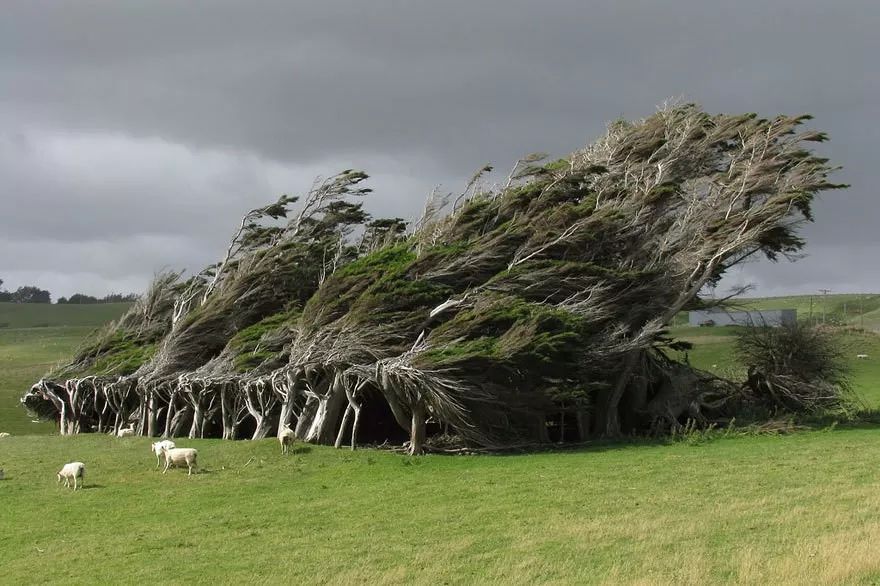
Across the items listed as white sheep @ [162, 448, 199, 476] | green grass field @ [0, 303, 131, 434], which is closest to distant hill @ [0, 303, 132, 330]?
green grass field @ [0, 303, 131, 434]

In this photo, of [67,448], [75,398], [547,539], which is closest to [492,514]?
[547,539]

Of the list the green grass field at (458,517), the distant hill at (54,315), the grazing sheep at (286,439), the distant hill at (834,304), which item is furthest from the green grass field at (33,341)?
the distant hill at (834,304)

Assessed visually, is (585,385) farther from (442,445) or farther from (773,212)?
(773,212)

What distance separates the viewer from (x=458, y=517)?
15859 millimetres

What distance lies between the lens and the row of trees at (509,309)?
26.5 meters

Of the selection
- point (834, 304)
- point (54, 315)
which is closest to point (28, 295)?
point (54, 315)

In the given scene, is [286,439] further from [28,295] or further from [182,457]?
[28,295]

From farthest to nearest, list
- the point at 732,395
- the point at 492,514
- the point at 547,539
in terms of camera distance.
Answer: the point at 732,395, the point at 492,514, the point at 547,539

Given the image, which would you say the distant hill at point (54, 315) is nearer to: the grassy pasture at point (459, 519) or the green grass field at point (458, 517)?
the green grass field at point (458, 517)

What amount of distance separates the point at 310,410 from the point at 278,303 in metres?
9.60

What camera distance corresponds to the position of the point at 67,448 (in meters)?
30.1

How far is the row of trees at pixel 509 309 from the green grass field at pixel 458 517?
2.61m

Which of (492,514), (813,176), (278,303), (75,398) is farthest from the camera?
(75,398)

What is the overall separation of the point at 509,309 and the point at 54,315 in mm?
123447
